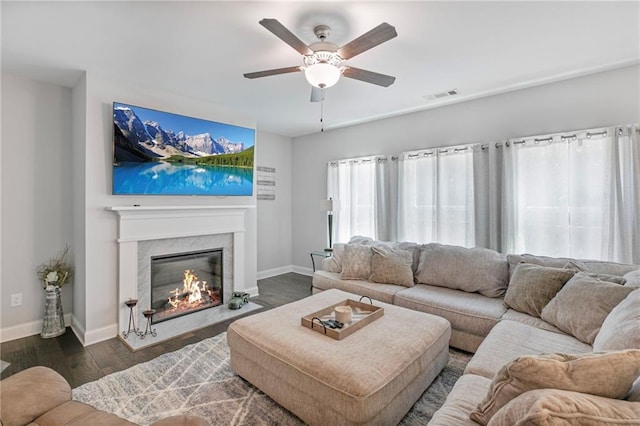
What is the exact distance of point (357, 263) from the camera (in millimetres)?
3602

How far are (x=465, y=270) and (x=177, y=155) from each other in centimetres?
348

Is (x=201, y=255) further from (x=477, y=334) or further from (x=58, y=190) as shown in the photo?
(x=477, y=334)

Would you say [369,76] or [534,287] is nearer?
[369,76]

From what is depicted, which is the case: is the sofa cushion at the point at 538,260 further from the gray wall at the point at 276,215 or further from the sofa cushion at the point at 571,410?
the gray wall at the point at 276,215

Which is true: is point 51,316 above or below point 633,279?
below

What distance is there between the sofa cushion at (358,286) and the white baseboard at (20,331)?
299cm

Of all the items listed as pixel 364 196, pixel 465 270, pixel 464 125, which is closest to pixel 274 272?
pixel 364 196

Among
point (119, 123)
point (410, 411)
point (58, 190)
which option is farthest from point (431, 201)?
Answer: point (58, 190)

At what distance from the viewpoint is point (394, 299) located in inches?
121

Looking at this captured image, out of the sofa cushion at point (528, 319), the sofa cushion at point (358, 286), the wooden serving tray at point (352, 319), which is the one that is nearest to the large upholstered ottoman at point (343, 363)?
the wooden serving tray at point (352, 319)

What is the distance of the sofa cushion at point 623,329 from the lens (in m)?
1.37

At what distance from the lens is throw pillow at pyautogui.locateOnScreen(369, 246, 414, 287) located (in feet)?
10.9

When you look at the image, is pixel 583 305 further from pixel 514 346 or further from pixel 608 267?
pixel 608 267

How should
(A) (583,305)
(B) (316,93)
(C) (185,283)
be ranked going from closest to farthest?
(A) (583,305) < (B) (316,93) < (C) (185,283)
